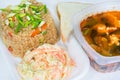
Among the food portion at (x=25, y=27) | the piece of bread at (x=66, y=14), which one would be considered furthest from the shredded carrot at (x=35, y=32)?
the piece of bread at (x=66, y=14)

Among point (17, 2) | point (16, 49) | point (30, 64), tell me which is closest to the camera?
point (30, 64)

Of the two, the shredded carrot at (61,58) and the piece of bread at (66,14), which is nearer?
the shredded carrot at (61,58)

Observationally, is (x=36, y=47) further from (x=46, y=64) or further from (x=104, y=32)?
(x=104, y=32)

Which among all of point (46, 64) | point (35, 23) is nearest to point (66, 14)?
point (35, 23)

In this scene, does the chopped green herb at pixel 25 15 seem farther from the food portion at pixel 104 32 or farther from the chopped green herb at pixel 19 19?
the food portion at pixel 104 32

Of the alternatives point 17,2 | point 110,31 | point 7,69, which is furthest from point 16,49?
point 110,31

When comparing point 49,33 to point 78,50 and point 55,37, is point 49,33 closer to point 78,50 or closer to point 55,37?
point 55,37
